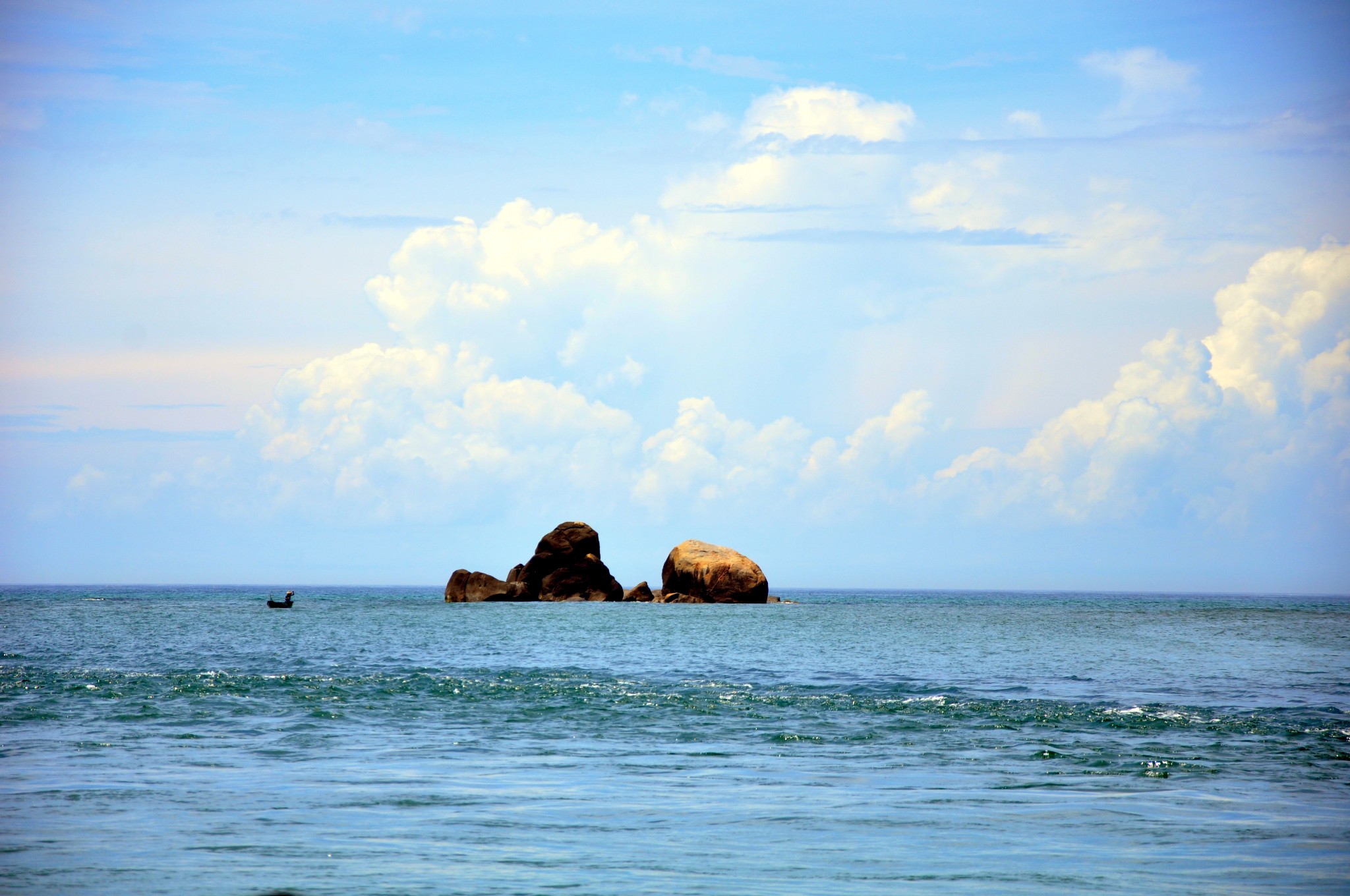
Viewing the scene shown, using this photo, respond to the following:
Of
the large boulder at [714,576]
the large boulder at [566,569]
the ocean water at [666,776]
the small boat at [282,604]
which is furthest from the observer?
the large boulder at [566,569]

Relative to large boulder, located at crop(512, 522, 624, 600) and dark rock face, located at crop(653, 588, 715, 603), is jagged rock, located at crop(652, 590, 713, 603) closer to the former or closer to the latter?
dark rock face, located at crop(653, 588, 715, 603)

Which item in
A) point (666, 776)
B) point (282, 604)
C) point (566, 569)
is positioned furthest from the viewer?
point (566, 569)

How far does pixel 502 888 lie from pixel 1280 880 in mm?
8257

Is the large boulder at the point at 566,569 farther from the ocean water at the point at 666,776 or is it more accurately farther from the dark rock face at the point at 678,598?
the ocean water at the point at 666,776

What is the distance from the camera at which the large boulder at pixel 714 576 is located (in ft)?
343

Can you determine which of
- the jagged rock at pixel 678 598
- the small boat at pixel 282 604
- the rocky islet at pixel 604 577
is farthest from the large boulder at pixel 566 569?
the small boat at pixel 282 604

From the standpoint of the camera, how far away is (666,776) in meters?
18.1

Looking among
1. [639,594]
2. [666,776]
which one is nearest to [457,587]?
[639,594]

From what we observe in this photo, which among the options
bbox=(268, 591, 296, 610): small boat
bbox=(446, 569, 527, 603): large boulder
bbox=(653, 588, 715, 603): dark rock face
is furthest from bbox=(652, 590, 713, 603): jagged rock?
bbox=(268, 591, 296, 610): small boat

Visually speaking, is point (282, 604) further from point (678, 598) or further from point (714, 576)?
point (714, 576)

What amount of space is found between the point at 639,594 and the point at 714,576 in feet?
32.0

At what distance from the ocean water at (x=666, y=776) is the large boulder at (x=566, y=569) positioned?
6473 centimetres

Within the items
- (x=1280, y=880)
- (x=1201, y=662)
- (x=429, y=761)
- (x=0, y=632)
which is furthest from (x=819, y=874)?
(x=0, y=632)

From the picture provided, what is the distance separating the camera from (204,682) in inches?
1257
